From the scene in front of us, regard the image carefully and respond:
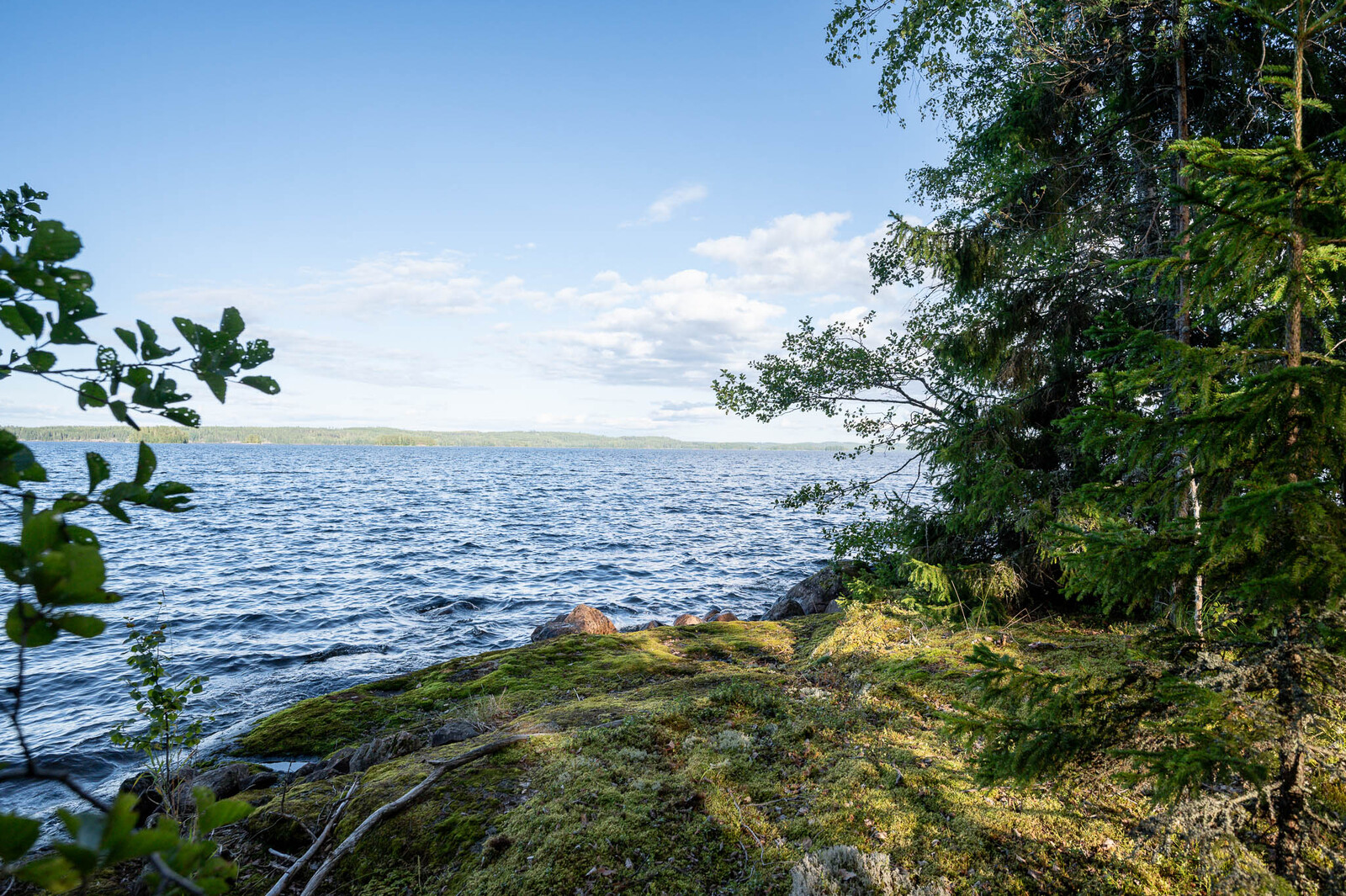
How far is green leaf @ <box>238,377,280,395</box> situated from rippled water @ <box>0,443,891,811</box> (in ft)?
18.7

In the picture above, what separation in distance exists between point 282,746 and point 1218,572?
9.13m

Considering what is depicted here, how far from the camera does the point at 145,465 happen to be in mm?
1296

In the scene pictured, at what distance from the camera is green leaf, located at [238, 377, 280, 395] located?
1504 mm

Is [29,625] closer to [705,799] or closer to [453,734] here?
[705,799]

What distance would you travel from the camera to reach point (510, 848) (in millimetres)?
3930

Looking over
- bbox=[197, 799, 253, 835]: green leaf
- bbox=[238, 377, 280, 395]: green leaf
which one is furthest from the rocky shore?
bbox=[238, 377, 280, 395]: green leaf

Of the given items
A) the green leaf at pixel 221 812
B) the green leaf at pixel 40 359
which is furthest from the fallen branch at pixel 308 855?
the green leaf at pixel 40 359

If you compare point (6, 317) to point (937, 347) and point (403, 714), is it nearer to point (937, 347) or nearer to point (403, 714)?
point (403, 714)

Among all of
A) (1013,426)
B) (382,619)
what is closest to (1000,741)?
(1013,426)

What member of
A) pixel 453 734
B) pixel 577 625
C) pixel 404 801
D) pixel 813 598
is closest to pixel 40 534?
Answer: pixel 404 801

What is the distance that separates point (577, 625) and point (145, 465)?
39.4 feet

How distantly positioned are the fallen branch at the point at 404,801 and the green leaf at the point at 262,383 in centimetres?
361

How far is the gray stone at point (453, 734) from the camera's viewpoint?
6.07 m

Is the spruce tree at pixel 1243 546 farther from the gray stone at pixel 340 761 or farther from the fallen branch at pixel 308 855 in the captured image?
the gray stone at pixel 340 761
